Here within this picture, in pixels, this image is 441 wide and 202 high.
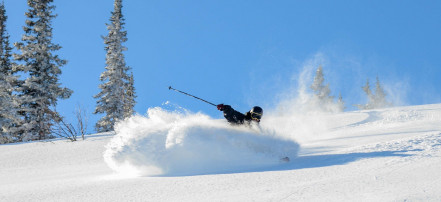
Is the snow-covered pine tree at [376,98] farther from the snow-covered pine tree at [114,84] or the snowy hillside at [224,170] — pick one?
the snowy hillside at [224,170]

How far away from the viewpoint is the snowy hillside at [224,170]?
452 cm

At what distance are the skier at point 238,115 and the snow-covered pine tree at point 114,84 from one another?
22.9m

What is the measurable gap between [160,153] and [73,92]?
2136cm

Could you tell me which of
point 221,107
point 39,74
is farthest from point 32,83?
point 221,107

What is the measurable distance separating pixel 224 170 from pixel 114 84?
25997mm

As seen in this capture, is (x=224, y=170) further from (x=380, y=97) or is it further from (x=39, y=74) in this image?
(x=380, y=97)

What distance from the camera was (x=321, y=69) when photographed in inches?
1838

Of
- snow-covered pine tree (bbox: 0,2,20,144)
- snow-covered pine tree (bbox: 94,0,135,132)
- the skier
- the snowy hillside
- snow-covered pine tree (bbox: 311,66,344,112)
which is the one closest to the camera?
the snowy hillside

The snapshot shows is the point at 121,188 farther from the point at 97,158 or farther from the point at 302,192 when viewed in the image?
the point at 97,158

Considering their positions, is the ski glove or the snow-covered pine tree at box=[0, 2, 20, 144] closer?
the ski glove

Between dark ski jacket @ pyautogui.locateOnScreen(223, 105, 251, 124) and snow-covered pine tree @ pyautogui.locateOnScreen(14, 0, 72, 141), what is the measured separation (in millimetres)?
17928

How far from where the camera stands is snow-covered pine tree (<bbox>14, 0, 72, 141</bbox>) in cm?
2333

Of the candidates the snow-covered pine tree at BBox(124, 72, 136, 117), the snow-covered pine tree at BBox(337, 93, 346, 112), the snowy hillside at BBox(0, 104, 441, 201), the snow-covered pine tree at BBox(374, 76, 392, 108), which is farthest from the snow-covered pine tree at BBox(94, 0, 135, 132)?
the snow-covered pine tree at BBox(374, 76, 392, 108)

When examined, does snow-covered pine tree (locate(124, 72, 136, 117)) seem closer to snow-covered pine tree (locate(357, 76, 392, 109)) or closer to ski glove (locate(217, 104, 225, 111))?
ski glove (locate(217, 104, 225, 111))
